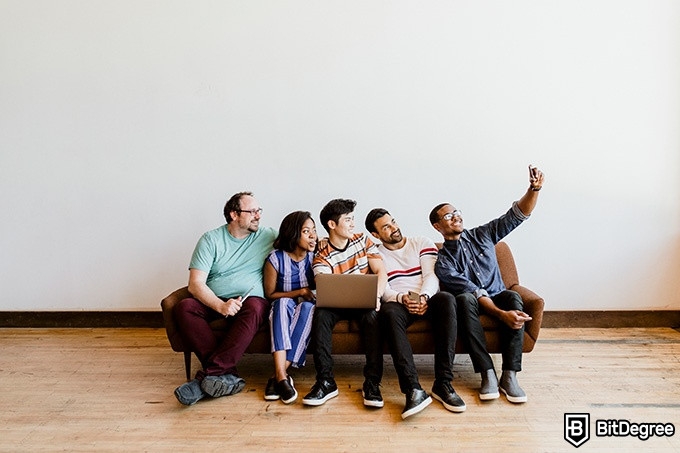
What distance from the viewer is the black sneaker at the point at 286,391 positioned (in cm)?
307

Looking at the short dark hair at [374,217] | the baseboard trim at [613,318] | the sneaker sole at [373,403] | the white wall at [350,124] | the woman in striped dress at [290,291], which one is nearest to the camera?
the sneaker sole at [373,403]

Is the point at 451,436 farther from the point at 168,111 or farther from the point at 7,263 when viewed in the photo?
the point at 7,263

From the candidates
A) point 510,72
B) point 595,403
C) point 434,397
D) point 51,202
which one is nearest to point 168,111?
point 51,202

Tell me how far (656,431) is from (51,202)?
13.3 ft

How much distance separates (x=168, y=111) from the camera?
A: 4289 millimetres

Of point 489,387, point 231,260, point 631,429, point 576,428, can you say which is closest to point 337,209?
point 231,260

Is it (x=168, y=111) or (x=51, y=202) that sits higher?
(x=168, y=111)

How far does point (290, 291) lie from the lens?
351 centimetres

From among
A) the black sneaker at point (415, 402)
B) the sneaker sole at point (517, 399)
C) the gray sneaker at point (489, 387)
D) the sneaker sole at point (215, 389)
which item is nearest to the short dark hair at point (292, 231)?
the sneaker sole at point (215, 389)

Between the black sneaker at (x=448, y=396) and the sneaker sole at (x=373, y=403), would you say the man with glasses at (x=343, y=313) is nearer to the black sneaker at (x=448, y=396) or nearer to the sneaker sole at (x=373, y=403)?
the sneaker sole at (x=373, y=403)

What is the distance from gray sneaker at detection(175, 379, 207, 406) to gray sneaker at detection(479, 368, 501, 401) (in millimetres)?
1436

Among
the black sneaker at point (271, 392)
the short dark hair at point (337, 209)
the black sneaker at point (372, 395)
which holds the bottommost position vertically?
the black sneaker at point (271, 392)

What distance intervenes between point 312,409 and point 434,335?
772 millimetres

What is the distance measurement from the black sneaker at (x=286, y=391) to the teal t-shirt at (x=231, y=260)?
579 millimetres
